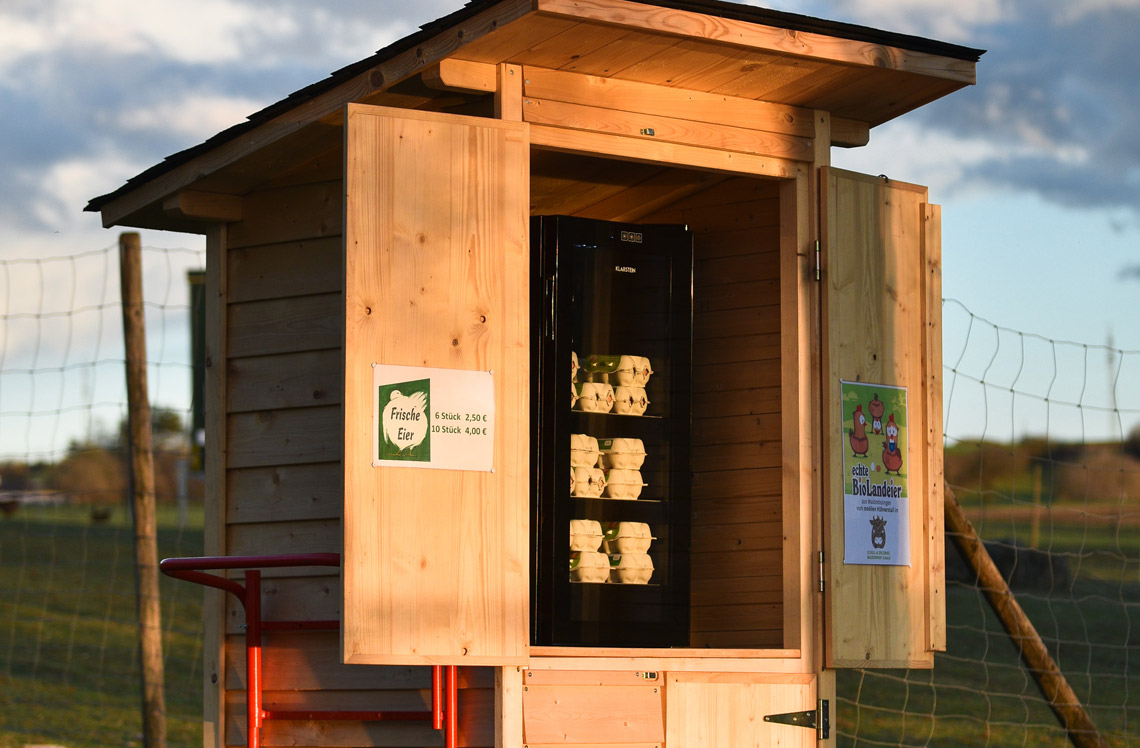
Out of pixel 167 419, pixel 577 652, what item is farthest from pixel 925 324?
pixel 167 419

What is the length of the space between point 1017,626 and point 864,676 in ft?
19.1

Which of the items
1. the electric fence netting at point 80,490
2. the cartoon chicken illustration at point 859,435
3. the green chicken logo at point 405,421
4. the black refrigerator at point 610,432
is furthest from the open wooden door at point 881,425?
the electric fence netting at point 80,490

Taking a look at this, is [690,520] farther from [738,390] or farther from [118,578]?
[118,578]

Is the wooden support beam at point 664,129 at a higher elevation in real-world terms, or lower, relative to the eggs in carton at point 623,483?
higher

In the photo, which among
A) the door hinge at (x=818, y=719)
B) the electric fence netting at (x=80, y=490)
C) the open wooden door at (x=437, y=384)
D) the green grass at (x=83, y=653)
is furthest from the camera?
the green grass at (x=83, y=653)

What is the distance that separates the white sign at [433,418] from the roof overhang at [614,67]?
0.91 meters

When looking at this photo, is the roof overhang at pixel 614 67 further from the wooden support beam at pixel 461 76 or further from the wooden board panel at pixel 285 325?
the wooden board panel at pixel 285 325

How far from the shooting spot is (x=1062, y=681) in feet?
19.9

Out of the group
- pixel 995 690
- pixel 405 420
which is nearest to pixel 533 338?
pixel 405 420

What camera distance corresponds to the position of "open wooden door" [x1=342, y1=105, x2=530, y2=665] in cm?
416

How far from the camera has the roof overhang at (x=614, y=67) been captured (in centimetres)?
428

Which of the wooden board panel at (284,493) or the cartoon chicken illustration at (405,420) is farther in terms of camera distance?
the wooden board panel at (284,493)

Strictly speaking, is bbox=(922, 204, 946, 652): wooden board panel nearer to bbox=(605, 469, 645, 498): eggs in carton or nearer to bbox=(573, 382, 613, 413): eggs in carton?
bbox=(605, 469, 645, 498): eggs in carton

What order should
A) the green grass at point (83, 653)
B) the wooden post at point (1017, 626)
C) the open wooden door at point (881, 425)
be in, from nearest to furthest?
the open wooden door at point (881, 425), the wooden post at point (1017, 626), the green grass at point (83, 653)
